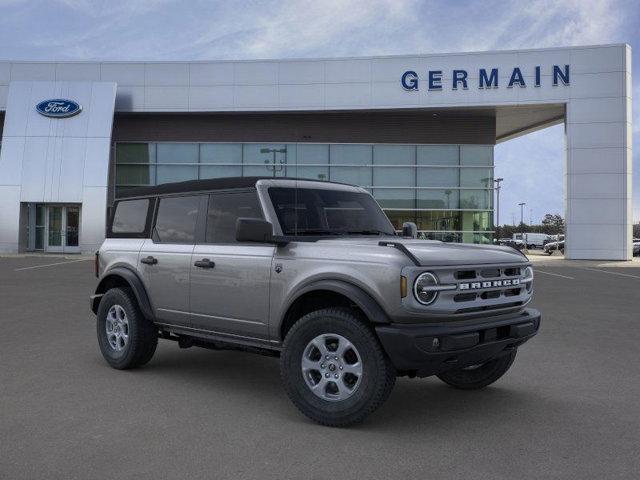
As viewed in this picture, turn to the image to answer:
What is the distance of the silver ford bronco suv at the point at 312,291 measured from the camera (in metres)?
4.22

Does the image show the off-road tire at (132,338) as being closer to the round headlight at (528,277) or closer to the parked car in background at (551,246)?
the round headlight at (528,277)

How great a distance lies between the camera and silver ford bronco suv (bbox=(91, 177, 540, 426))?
13.9 feet

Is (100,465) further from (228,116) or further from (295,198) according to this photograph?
(228,116)

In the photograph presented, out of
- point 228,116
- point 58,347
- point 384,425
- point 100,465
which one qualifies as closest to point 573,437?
point 384,425

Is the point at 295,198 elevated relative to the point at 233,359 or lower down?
elevated

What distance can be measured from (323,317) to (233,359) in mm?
2679

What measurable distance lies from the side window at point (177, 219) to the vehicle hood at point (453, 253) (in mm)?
1589

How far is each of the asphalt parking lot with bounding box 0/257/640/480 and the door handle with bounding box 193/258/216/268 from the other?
1115mm

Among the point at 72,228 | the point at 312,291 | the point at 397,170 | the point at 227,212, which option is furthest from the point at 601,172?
the point at 312,291

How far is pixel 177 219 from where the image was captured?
19.6 feet

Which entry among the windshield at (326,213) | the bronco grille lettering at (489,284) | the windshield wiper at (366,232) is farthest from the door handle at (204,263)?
the bronco grille lettering at (489,284)

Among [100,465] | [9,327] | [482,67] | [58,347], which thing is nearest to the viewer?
[100,465]

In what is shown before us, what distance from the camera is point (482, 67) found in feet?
95.8

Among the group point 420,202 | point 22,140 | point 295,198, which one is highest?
point 22,140
